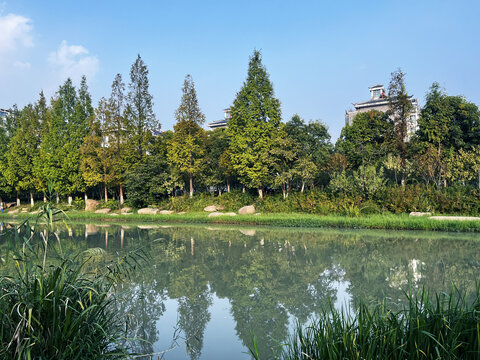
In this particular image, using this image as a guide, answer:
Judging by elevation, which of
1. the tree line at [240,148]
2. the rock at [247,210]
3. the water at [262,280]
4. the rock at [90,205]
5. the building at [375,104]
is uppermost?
the building at [375,104]

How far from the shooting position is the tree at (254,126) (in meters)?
19.4

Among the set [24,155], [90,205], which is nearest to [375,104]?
[90,205]

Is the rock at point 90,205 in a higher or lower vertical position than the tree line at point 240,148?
lower

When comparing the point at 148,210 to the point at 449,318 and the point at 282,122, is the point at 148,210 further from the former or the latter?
the point at 449,318

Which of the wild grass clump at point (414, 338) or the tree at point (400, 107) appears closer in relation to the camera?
the wild grass clump at point (414, 338)

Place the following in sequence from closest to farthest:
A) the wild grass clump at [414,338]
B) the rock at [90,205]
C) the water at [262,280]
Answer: the wild grass clump at [414,338] < the water at [262,280] < the rock at [90,205]

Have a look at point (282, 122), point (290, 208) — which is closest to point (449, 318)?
point (290, 208)

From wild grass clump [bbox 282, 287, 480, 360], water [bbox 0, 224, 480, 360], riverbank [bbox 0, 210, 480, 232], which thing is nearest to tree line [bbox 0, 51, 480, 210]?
riverbank [bbox 0, 210, 480, 232]

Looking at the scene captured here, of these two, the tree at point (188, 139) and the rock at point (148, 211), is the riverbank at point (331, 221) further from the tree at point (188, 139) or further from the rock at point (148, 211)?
the tree at point (188, 139)

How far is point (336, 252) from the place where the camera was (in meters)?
8.52

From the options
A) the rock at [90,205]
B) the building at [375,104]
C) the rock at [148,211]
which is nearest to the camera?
the rock at [148,211]

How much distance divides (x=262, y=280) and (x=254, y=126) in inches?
589

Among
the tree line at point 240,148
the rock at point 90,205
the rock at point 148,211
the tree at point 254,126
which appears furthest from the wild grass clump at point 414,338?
the rock at point 90,205

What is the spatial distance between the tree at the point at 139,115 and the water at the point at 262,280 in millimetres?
13345
